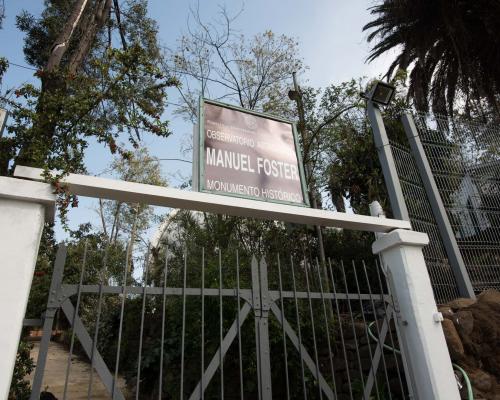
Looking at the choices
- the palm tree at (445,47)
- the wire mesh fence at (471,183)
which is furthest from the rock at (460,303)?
the palm tree at (445,47)

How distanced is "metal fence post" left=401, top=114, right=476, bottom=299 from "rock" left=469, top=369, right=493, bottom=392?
3.25ft

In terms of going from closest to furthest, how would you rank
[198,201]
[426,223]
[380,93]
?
[198,201], [426,223], [380,93]

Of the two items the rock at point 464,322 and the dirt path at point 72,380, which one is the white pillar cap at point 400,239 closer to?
the rock at point 464,322

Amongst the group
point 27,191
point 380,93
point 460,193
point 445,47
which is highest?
point 445,47

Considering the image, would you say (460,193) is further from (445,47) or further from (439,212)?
(445,47)

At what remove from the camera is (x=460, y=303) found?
442cm

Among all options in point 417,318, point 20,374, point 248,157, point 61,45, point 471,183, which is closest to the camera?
point 20,374

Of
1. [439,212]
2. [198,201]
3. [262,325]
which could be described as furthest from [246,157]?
[439,212]

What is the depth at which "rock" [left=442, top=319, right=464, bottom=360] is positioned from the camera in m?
3.99

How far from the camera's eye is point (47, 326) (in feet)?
7.59

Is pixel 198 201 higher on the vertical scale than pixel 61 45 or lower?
lower

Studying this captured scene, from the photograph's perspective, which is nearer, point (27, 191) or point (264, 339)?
point (27, 191)

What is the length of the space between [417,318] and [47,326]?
3.16m

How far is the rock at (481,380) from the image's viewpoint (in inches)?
150
